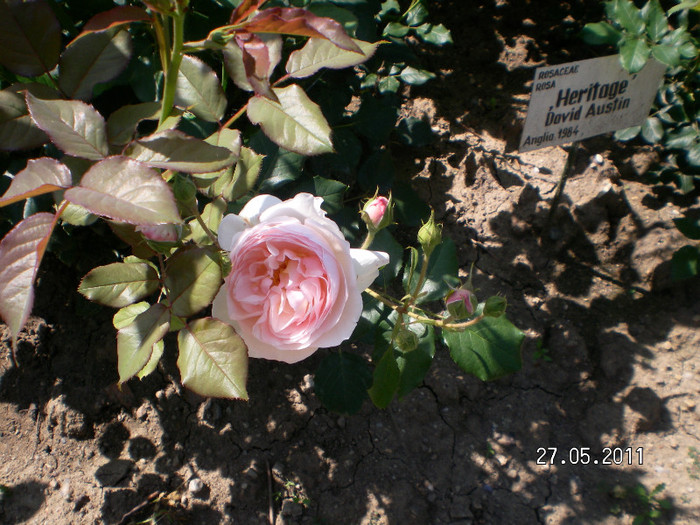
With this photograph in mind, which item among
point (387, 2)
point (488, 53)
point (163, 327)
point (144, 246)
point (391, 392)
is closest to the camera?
point (163, 327)

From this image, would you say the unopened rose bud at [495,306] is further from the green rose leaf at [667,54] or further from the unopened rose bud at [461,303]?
the green rose leaf at [667,54]

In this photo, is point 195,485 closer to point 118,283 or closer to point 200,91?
point 118,283

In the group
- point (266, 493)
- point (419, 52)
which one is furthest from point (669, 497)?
point (419, 52)

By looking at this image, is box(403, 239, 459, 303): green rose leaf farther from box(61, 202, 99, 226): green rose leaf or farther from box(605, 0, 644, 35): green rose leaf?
box(605, 0, 644, 35): green rose leaf

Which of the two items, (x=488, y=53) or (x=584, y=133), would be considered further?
(x=488, y=53)

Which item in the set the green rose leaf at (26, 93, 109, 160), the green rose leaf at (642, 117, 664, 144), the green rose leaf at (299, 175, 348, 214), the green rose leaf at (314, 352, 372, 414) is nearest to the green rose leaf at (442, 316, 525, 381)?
the green rose leaf at (314, 352, 372, 414)

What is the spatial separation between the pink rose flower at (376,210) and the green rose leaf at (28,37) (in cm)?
49

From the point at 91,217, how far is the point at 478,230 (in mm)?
1532

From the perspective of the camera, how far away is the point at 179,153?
1.72 feet

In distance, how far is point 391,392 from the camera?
3.33ft

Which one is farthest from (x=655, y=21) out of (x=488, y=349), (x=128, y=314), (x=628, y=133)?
(x=128, y=314)

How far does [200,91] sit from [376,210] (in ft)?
1.08

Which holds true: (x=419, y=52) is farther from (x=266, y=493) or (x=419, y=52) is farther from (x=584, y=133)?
(x=266, y=493)

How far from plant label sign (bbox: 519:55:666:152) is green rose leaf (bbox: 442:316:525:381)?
0.81 metres
